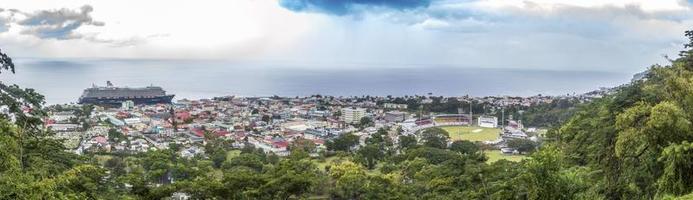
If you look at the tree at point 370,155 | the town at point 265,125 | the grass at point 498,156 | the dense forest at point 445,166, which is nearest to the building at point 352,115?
the town at point 265,125

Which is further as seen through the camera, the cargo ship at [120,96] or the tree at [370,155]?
the cargo ship at [120,96]

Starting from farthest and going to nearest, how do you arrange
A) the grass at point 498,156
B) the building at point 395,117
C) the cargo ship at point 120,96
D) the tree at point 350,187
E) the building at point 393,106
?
the cargo ship at point 120,96 < the building at point 393,106 < the building at point 395,117 < the grass at point 498,156 < the tree at point 350,187

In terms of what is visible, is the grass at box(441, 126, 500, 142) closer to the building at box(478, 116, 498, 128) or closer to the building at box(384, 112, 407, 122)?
the building at box(478, 116, 498, 128)

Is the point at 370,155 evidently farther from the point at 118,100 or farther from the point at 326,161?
the point at 118,100

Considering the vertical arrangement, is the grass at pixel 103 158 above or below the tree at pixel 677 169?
below

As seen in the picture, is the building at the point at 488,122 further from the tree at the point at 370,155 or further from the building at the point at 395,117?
the tree at the point at 370,155

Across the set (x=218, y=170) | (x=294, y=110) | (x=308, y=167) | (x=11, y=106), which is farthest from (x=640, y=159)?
(x=294, y=110)

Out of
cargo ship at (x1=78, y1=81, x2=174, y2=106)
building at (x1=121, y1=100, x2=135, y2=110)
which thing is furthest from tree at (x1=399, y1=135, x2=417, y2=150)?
cargo ship at (x1=78, y1=81, x2=174, y2=106)
